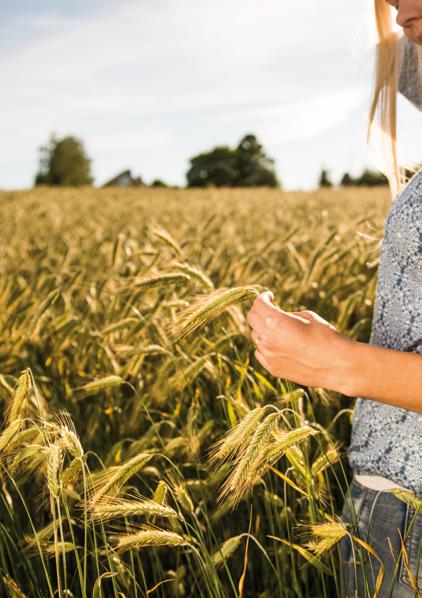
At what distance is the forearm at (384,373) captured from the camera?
871 mm

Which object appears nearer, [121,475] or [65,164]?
[121,475]

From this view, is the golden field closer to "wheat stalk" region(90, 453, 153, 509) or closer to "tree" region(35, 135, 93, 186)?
"wheat stalk" region(90, 453, 153, 509)

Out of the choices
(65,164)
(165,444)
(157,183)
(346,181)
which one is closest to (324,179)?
(346,181)

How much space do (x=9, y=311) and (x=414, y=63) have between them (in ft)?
Result: 5.64

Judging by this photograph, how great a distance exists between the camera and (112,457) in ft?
5.44

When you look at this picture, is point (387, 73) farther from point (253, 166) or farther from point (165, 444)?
point (253, 166)

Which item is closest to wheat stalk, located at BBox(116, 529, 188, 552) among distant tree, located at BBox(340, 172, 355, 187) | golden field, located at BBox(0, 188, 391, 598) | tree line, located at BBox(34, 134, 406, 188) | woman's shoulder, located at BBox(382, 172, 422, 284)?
golden field, located at BBox(0, 188, 391, 598)

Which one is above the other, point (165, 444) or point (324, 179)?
point (324, 179)

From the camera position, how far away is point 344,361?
0.88 m

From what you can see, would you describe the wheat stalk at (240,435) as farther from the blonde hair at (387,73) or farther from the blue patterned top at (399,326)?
the blonde hair at (387,73)

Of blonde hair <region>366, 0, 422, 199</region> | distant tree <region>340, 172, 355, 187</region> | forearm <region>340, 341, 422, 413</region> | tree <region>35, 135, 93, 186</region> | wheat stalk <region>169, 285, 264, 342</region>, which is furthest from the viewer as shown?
tree <region>35, 135, 93, 186</region>

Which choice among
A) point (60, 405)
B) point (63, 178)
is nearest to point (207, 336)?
point (60, 405)

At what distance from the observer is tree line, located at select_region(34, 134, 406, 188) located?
195 feet

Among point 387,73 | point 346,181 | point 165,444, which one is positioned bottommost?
point 165,444
